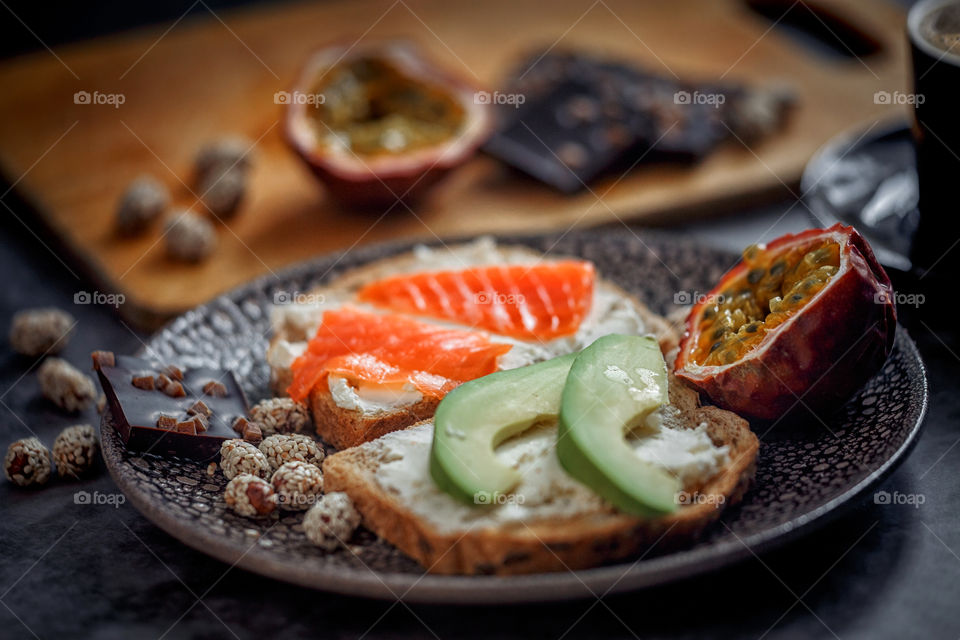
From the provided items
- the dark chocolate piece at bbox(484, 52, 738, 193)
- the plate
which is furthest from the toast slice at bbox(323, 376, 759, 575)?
the dark chocolate piece at bbox(484, 52, 738, 193)

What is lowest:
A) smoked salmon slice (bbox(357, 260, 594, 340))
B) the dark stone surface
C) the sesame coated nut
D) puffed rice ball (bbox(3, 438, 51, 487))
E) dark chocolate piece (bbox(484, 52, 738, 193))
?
the dark stone surface

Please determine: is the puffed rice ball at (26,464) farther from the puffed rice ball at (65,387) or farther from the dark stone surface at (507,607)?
the puffed rice ball at (65,387)

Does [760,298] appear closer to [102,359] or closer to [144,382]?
[144,382]

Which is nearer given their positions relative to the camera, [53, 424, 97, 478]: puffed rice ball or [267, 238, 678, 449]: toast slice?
[267, 238, 678, 449]: toast slice

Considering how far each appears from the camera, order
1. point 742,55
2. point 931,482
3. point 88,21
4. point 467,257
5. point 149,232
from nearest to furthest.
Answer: point 931,482 → point 467,257 → point 149,232 → point 742,55 → point 88,21

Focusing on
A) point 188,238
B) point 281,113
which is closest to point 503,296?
point 188,238

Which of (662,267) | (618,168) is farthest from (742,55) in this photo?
(662,267)

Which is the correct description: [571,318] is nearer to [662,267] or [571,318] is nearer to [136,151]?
[662,267]

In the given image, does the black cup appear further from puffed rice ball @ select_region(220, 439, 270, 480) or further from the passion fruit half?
puffed rice ball @ select_region(220, 439, 270, 480)
